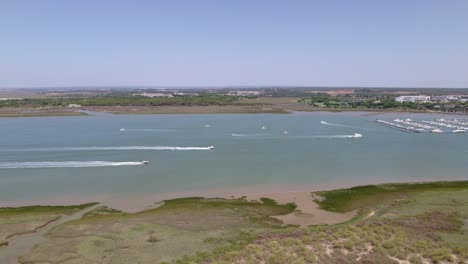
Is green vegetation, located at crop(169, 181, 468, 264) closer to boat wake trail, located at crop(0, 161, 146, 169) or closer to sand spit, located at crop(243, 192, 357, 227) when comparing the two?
sand spit, located at crop(243, 192, 357, 227)

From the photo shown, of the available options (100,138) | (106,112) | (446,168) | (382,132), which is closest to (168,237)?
(446,168)

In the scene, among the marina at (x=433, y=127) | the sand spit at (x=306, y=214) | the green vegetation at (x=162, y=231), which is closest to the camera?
the green vegetation at (x=162, y=231)

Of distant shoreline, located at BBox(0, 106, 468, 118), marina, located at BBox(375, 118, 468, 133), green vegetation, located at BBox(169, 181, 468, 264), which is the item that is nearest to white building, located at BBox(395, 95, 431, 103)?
distant shoreline, located at BBox(0, 106, 468, 118)

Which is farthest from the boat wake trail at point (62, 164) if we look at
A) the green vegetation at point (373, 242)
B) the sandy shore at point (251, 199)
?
the green vegetation at point (373, 242)

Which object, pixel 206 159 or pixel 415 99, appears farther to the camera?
pixel 415 99

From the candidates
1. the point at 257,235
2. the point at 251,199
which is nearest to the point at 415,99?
the point at 251,199

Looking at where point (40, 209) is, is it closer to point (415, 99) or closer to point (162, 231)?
point (162, 231)

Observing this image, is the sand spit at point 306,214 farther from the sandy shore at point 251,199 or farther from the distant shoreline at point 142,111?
the distant shoreline at point 142,111

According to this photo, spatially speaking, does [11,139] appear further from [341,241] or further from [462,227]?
[462,227]
